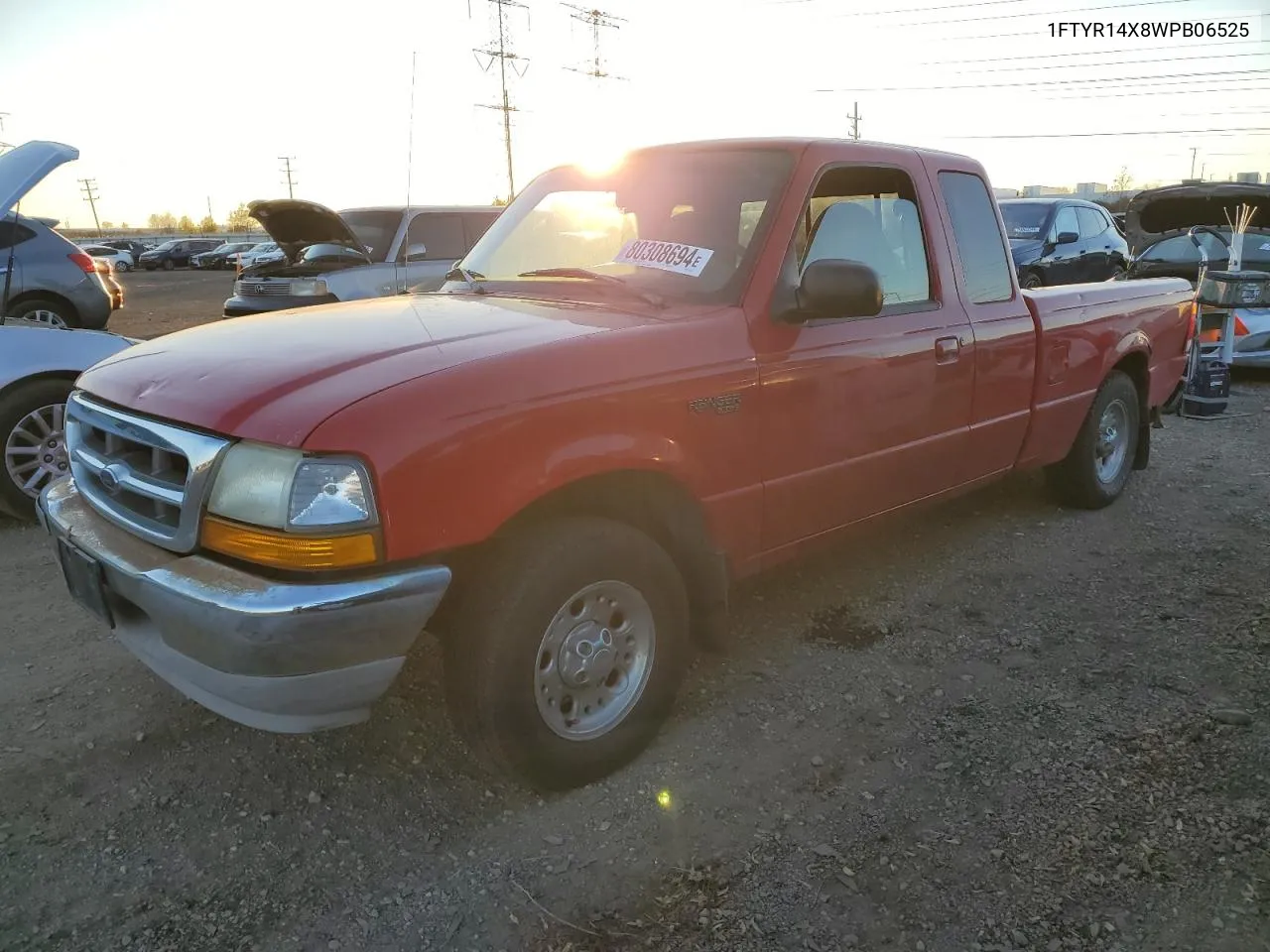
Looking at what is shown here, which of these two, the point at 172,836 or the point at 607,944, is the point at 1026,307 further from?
the point at 172,836

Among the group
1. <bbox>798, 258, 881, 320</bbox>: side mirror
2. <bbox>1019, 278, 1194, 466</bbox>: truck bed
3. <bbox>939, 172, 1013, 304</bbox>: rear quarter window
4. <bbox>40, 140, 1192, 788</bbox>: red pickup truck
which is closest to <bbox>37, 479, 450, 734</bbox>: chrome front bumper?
<bbox>40, 140, 1192, 788</bbox>: red pickup truck

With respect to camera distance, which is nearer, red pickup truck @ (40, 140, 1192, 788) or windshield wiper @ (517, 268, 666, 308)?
red pickup truck @ (40, 140, 1192, 788)

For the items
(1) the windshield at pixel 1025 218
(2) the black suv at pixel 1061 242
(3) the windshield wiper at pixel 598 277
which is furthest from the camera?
(1) the windshield at pixel 1025 218

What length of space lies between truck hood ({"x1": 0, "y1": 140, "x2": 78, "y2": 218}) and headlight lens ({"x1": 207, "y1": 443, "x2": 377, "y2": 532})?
11.2ft

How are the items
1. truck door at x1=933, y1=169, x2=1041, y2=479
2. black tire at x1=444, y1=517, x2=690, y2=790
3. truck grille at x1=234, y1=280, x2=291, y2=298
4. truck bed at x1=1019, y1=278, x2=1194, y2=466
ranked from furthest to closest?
truck grille at x1=234, y1=280, x2=291, y2=298 < truck bed at x1=1019, y1=278, x2=1194, y2=466 < truck door at x1=933, y1=169, x2=1041, y2=479 < black tire at x1=444, y1=517, x2=690, y2=790

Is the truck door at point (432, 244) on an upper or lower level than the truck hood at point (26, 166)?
lower

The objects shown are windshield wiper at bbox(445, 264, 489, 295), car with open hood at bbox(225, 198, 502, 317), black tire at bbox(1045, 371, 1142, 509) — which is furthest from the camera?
car with open hood at bbox(225, 198, 502, 317)

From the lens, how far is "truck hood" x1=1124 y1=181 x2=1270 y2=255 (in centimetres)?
1040

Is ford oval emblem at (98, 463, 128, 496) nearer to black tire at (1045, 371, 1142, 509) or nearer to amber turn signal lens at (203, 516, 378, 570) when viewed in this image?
amber turn signal lens at (203, 516, 378, 570)

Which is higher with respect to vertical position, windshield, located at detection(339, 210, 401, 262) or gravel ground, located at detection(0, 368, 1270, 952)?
windshield, located at detection(339, 210, 401, 262)

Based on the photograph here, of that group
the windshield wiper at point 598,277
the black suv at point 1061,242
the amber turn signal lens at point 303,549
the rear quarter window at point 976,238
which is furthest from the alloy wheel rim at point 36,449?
the black suv at point 1061,242

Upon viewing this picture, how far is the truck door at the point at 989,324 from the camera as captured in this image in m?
3.99

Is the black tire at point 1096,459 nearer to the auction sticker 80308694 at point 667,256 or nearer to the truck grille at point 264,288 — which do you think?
the auction sticker 80308694 at point 667,256

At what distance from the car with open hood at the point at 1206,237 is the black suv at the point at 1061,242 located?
81cm
